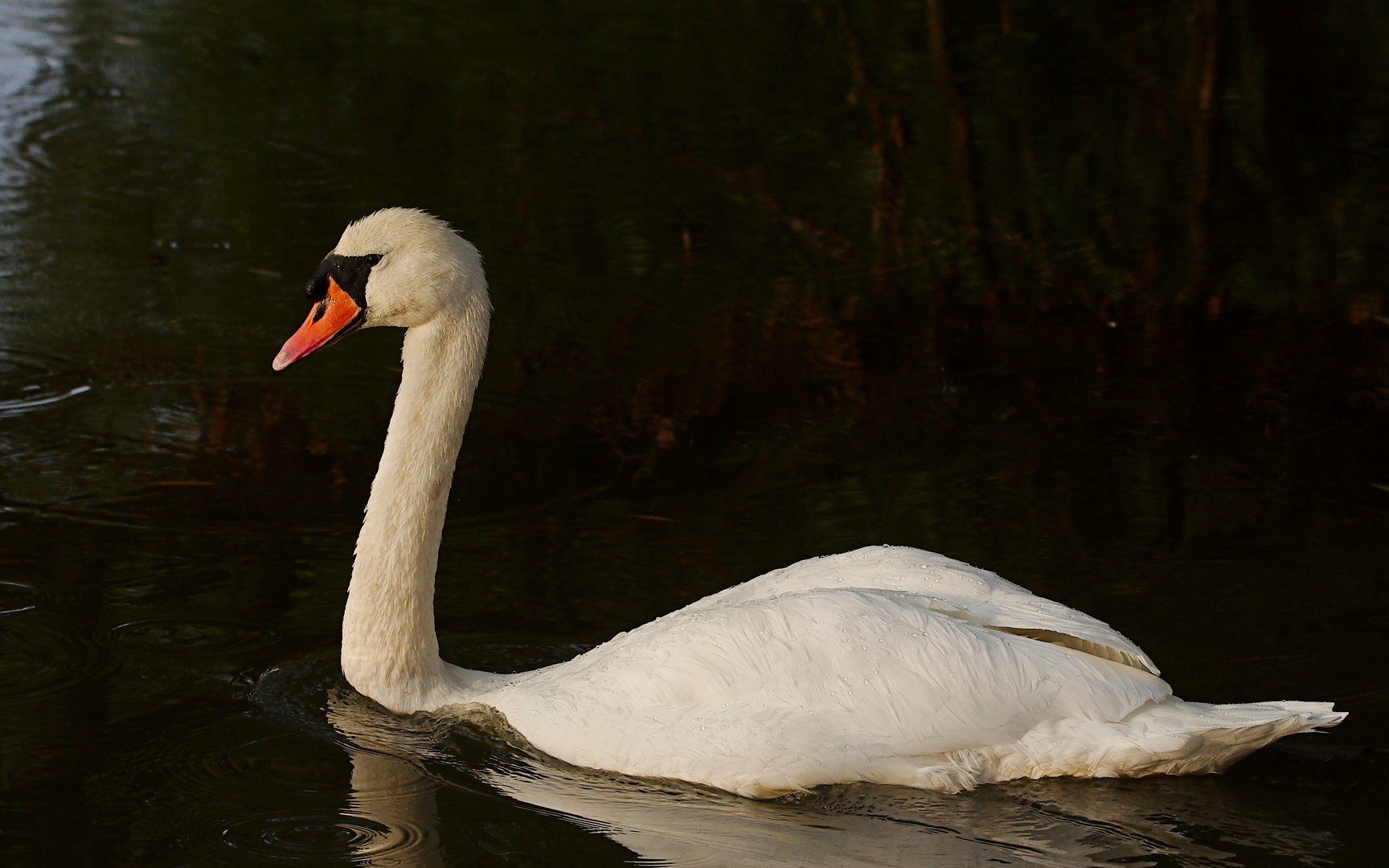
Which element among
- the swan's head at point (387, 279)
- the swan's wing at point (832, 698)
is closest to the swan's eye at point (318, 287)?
the swan's head at point (387, 279)

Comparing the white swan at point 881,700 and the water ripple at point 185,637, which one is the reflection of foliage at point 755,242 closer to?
the water ripple at point 185,637

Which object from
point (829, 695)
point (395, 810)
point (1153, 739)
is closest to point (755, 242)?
point (829, 695)

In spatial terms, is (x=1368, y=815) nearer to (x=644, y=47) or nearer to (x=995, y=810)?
(x=995, y=810)

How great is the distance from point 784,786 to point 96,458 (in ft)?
13.3

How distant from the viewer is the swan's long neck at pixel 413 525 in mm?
5508

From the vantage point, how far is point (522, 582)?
656 centimetres

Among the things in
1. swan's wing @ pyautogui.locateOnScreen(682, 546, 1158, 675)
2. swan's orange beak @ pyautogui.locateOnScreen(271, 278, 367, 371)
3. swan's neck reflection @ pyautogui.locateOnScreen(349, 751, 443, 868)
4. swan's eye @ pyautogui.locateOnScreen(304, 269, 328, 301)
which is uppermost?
swan's eye @ pyautogui.locateOnScreen(304, 269, 328, 301)

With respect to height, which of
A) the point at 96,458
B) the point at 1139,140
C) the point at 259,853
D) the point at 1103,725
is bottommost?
the point at 259,853

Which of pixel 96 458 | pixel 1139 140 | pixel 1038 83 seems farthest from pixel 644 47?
pixel 96 458

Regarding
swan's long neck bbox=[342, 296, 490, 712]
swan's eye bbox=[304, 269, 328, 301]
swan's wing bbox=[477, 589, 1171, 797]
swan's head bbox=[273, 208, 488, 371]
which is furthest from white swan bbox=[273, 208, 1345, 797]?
swan's eye bbox=[304, 269, 328, 301]

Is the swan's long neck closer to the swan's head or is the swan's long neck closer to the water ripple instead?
the swan's head

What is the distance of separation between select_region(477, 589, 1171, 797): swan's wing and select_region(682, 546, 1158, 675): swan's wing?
70mm

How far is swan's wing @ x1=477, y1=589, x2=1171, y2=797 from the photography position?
4.87 m

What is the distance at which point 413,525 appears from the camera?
564 cm
